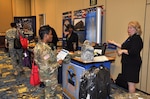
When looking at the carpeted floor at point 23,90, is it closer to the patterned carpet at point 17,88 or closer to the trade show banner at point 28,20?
the patterned carpet at point 17,88

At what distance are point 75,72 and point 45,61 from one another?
2.54 ft

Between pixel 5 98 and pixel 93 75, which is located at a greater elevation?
pixel 93 75

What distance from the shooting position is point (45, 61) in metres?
2.26

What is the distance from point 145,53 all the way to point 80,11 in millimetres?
2623

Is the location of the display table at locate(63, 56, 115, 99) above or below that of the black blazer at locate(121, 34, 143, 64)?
below

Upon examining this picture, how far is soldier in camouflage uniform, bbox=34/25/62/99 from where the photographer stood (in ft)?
7.40

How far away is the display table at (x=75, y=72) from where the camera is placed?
2.65m

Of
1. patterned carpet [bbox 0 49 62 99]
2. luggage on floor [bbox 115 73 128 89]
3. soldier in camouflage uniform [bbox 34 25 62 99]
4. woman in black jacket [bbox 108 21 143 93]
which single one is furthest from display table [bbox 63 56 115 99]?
luggage on floor [bbox 115 73 128 89]

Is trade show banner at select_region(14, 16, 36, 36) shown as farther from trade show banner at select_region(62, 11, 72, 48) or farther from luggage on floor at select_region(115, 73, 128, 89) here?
luggage on floor at select_region(115, 73, 128, 89)

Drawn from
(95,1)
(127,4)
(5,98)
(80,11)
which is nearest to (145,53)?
(127,4)

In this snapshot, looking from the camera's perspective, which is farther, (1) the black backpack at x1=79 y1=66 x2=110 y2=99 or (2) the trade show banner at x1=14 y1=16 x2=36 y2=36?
(2) the trade show banner at x1=14 y1=16 x2=36 y2=36

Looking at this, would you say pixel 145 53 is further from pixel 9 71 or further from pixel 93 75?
pixel 9 71

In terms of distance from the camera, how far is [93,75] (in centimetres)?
232

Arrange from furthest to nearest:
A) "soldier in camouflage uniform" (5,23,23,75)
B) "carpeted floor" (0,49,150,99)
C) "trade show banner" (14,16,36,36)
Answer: "trade show banner" (14,16,36,36) → "soldier in camouflage uniform" (5,23,23,75) → "carpeted floor" (0,49,150,99)
